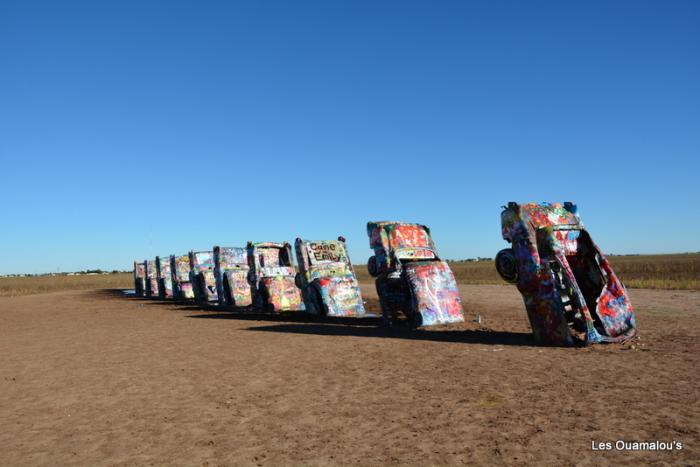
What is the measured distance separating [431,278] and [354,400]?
20.1 ft

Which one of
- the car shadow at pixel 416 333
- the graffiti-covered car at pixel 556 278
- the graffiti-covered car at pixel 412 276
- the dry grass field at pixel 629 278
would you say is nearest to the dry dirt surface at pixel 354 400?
the car shadow at pixel 416 333

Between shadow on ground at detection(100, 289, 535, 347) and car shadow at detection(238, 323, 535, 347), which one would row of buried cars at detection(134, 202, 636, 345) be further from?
car shadow at detection(238, 323, 535, 347)

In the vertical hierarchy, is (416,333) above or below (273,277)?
below

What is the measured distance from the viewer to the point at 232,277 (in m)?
18.3

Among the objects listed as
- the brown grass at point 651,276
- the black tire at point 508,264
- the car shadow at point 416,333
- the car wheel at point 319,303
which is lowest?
the brown grass at point 651,276

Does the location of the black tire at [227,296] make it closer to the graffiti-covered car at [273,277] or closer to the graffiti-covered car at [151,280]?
the graffiti-covered car at [273,277]

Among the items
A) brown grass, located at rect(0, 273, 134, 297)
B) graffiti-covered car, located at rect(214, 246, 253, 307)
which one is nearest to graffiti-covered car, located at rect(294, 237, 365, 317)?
graffiti-covered car, located at rect(214, 246, 253, 307)

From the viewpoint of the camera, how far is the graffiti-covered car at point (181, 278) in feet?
79.5

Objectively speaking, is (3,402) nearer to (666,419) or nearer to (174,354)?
(174,354)

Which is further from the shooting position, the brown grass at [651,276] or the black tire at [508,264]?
the brown grass at [651,276]

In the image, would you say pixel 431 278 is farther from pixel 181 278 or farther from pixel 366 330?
pixel 181 278

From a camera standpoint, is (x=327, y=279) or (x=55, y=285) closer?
(x=327, y=279)

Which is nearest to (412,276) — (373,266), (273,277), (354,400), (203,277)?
(373,266)

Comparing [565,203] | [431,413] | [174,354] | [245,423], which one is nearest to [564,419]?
[431,413]
